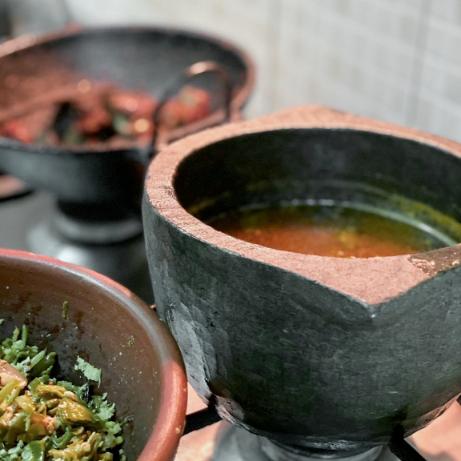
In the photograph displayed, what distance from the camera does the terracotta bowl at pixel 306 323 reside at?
60 cm

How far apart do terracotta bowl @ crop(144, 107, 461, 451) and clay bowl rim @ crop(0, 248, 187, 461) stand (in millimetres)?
43

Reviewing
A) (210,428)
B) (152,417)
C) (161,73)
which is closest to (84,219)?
(161,73)

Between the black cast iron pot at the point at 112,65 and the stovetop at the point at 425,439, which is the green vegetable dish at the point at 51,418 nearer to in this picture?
the stovetop at the point at 425,439

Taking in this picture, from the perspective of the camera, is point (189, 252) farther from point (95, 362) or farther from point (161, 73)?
point (161, 73)

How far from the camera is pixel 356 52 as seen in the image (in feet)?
5.69

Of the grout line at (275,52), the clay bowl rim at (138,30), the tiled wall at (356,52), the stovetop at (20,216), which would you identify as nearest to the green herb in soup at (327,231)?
the clay bowl rim at (138,30)

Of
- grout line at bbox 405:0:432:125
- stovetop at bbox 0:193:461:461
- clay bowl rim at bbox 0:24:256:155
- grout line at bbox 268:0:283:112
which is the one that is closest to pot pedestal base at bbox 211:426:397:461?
stovetop at bbox 0:193:461:461

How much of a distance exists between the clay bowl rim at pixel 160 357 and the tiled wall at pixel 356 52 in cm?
103

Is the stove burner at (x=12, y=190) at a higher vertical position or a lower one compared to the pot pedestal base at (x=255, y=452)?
lower

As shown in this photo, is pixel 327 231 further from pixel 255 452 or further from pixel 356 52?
pixel 356 52

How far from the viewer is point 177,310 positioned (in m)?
0.70

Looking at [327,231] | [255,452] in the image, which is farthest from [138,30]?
[255,452]

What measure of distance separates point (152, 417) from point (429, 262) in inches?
10.3

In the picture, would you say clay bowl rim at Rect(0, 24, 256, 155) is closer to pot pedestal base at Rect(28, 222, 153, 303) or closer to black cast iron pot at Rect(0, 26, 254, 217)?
black cast iron pot at Rect(0, 26, 254, 217)
